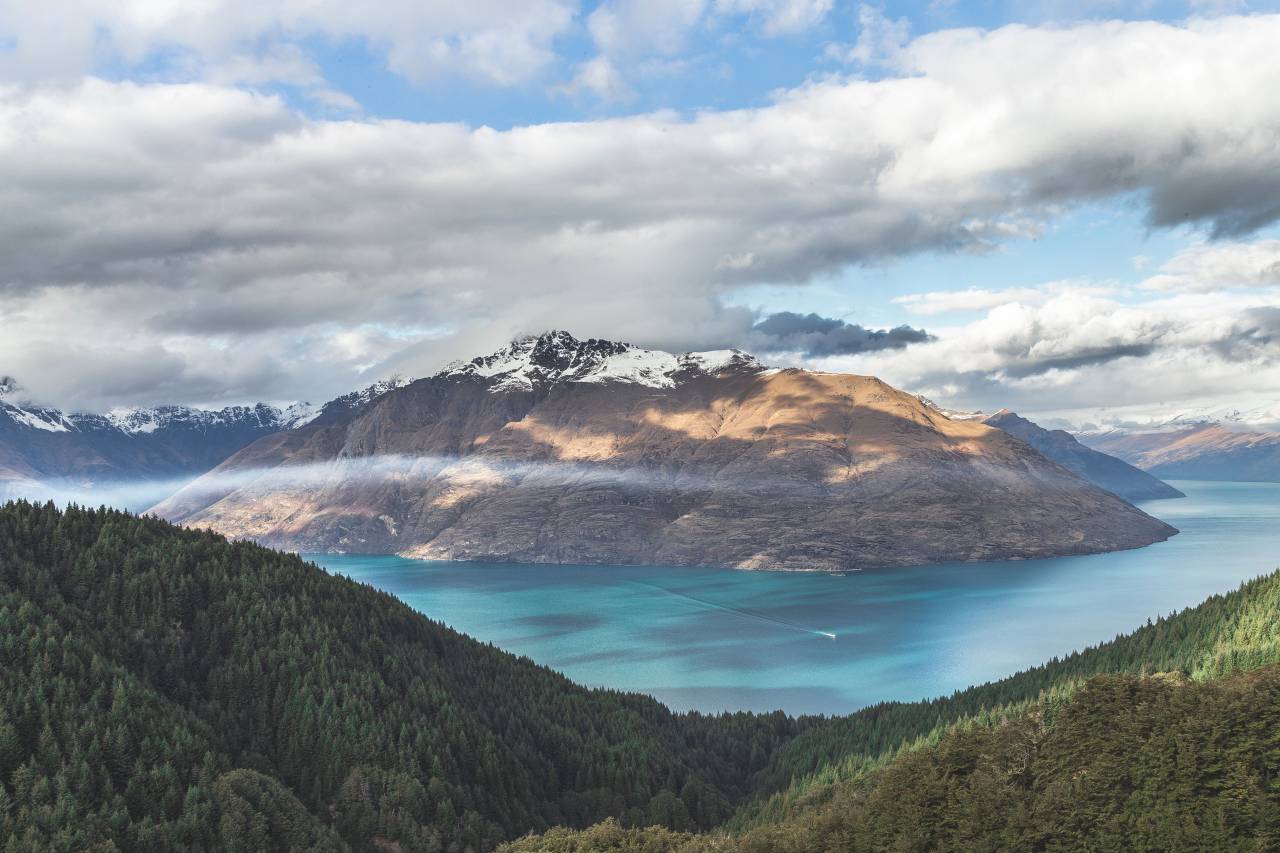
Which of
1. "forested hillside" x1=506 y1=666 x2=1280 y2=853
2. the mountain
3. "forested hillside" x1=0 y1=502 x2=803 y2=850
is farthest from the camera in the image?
"forested hillside" x1=0 y1=502 x2=803 y2=850

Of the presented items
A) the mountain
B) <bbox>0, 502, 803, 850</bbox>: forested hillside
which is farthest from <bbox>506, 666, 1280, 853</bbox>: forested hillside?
<bbox>0, 502, 803, 850</bbox>: forested hillside

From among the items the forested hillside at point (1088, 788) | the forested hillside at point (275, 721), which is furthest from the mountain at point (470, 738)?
the forested hillside at point (275, 721)

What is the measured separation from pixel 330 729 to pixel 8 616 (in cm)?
4570

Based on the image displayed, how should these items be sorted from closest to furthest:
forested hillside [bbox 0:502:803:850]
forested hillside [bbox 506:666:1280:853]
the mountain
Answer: forested hillside [bbox 506:666:1280:853] < the mountain < forested hillside [bbox 0:502:803:850]

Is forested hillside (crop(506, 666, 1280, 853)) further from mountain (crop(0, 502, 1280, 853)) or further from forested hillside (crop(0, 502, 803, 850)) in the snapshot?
forested hillside (crop(0, 502, 803, 850))

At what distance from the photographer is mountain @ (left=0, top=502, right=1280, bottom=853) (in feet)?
278

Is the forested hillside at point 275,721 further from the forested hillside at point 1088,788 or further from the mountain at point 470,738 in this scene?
the forested hillside at point 1088,788

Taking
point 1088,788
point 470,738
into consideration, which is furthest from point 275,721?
point 1088,788

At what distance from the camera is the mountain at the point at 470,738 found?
84.8m

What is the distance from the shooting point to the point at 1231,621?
487ft

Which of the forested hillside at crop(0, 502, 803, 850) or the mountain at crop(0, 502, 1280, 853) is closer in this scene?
the mountain at crop(0, 502, 1280, 853)

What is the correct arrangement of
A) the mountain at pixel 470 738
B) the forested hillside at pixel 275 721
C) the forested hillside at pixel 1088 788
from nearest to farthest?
the forested hillside at pixel 1088 788 → the mountain at pixel 470 738 → the forested hillside at pixel 275 721

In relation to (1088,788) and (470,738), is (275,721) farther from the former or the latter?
(1088,788)

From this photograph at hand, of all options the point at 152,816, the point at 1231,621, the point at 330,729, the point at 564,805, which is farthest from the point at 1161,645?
the point at 152,816
